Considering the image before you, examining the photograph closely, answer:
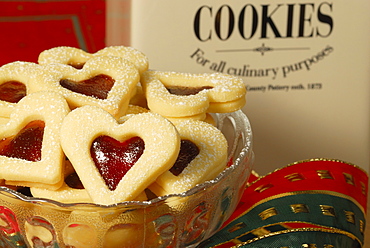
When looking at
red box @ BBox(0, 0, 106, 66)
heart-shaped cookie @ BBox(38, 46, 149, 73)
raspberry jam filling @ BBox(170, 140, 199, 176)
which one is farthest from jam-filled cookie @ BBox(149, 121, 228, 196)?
red box @ BBox(0, 0, 106, 66)

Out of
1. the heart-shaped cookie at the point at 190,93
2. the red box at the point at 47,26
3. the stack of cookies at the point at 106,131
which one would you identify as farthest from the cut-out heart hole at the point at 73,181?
the red box at the point at 47,26

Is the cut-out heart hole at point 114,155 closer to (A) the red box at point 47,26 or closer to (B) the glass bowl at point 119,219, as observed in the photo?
(B) the glass bowl at point 119,219

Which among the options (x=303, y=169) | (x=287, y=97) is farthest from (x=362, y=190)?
(x=287, y=97)

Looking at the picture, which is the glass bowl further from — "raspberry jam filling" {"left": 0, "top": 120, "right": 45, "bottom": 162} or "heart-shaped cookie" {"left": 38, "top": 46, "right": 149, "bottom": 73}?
"heart-shaped cookie" {"left": 38, "top": 46, "right": 149, "bottom": 73}

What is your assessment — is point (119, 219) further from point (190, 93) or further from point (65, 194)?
point (190, 93)

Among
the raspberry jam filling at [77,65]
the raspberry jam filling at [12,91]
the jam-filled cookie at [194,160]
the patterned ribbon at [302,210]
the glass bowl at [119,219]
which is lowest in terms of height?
the patterned ribbon at [302,210]
